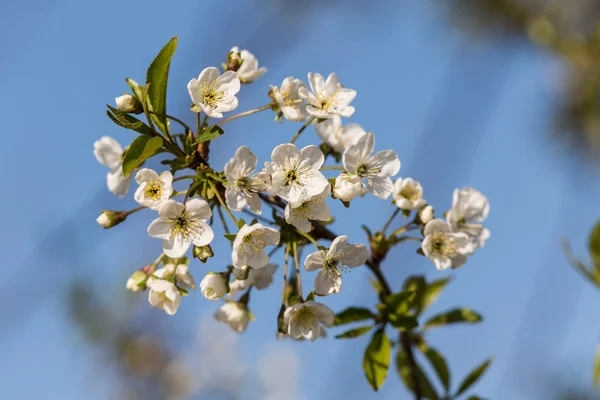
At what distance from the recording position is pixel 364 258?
1674mm

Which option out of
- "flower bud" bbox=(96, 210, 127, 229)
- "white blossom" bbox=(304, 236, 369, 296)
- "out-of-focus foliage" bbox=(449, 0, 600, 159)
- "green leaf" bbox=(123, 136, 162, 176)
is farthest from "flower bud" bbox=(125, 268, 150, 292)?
"out-of-focus foliage" bbox=(449, 0, 600, 159)

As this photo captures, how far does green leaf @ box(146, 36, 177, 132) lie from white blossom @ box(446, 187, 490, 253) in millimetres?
1004

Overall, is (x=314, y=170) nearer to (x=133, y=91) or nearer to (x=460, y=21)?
(x=133, y=91)

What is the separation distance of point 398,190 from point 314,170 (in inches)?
15.3

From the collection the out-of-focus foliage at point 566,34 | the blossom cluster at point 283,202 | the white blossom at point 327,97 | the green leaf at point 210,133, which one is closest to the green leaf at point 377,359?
the blossom cluster at point 283,202

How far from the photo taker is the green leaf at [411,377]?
82.0 inches

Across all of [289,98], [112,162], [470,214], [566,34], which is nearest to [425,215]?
[470,214]

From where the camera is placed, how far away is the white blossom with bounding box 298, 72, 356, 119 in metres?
1.79

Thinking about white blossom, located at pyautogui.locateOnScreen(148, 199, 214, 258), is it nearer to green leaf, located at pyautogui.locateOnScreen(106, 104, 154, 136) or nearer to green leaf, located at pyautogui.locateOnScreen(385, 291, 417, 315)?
green leaf, located at pyautogui.locateOnScreen(106, 104, 154, 136)

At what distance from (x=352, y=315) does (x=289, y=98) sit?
0.75 meters

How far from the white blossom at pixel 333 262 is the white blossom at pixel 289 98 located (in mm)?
446

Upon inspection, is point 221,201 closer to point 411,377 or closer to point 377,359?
point 377,359

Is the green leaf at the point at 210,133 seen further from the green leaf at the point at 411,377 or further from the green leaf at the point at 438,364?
the green leaf at the point at 438,364

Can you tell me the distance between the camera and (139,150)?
1554mm
